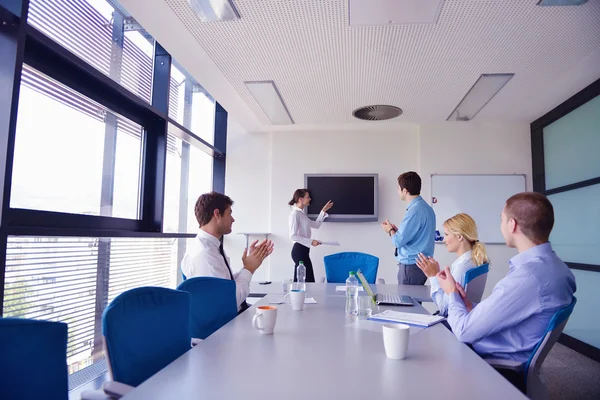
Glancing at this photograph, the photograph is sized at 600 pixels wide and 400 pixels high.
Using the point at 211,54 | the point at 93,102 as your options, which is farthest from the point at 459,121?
the point at 93,102

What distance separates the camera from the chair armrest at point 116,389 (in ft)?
3.68

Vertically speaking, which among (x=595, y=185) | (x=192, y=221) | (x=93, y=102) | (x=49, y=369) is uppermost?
(x=93, y=102)

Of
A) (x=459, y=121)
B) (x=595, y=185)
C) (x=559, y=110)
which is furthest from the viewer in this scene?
(x=459, y=121)

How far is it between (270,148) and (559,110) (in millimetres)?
3771

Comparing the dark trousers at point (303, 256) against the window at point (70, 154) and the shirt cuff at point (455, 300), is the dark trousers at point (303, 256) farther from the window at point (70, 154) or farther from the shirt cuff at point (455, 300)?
the shirt cuff at point (455, 300)

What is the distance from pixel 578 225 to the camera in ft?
13.7

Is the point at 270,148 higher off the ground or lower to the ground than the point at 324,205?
higher

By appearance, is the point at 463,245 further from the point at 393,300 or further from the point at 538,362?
the point at 538,362

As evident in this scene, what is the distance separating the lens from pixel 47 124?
8.38 feet

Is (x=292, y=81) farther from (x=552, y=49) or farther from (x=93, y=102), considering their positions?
(x=552, y=49)

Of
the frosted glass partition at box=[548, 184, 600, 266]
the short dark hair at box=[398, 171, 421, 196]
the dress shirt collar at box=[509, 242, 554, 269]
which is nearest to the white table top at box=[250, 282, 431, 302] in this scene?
the short dark hair at box=[398, 171, 421, 196]

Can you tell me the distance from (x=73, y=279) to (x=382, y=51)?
118 inches

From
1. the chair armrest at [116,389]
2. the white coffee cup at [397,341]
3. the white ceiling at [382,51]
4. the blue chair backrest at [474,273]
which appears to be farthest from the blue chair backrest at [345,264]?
the chair armrest at [116,389]

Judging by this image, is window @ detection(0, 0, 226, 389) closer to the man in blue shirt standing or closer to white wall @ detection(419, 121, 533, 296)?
the man in blue shirt standing
